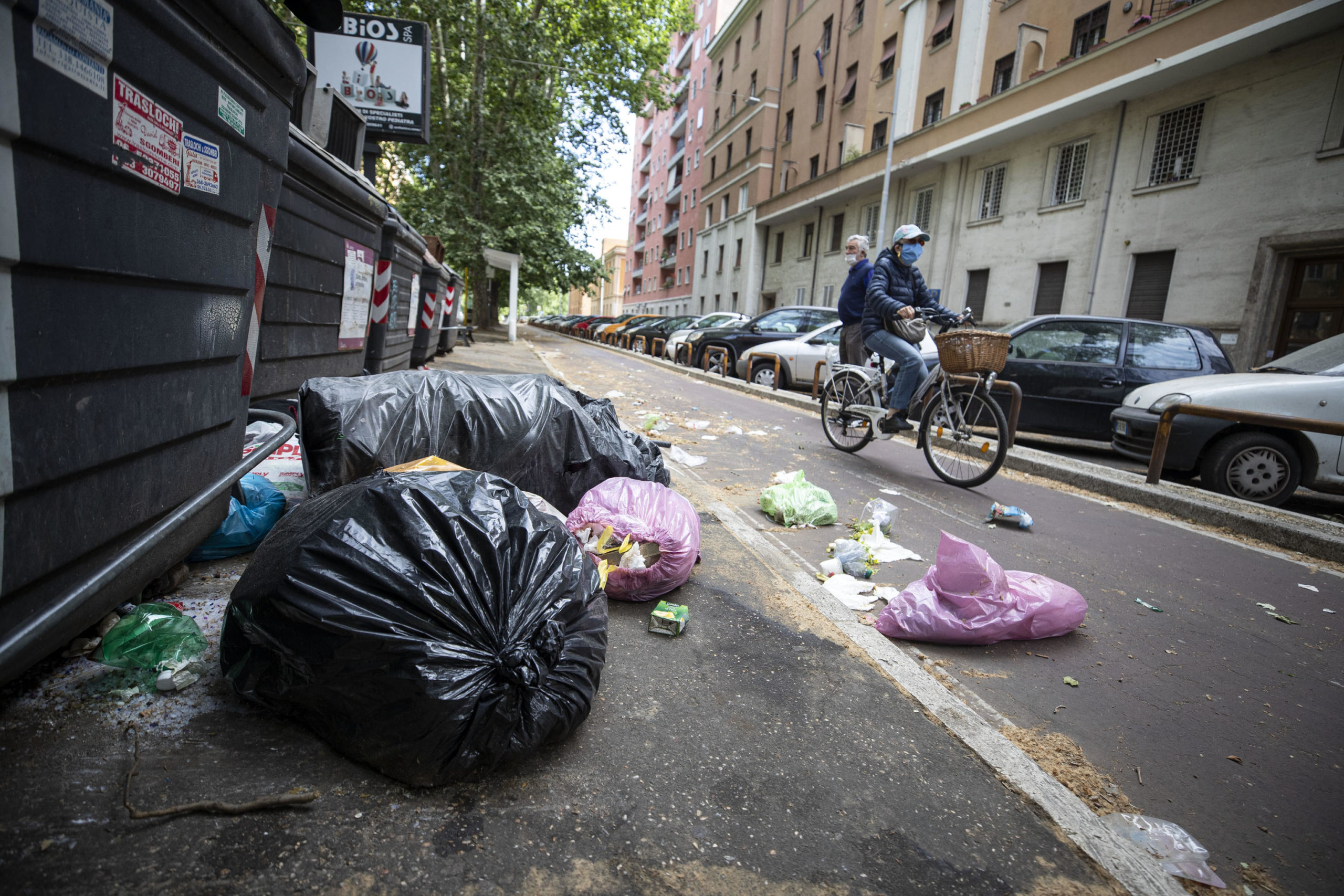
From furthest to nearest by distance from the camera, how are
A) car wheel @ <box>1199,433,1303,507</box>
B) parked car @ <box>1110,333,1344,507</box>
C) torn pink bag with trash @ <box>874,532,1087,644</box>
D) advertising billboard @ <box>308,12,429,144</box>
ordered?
advertising billboard @ <box>308,12,429,144</box>
car wheel @ <box>1199,433,1303,507</box>
parked car @ <box>1110,333,1344,507</box>
torn pink bag with trash @ <box>874,532,1087,644</box>

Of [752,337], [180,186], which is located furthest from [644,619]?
[752,337]

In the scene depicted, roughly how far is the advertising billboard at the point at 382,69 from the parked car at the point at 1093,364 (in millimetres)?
9412

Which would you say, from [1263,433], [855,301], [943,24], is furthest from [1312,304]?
[943,24]

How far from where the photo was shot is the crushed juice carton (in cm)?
245

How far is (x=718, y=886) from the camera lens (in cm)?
137

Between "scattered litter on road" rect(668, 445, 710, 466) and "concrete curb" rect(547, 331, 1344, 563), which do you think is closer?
"concrete curb" rect(547, 331, 1344, 563)

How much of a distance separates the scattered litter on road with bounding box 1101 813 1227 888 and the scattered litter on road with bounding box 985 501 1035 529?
2844mm

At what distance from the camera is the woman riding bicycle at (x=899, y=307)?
18.8 ft

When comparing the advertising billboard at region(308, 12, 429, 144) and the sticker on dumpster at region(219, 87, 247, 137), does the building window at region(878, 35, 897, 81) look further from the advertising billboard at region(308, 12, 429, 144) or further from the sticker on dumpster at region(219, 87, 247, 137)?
the sticker on dumpster at region(219, 87, 247, 137)

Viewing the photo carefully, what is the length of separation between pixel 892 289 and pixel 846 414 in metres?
1.23

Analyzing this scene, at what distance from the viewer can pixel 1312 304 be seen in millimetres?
11977

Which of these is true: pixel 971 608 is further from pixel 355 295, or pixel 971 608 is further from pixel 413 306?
pixel 413 306

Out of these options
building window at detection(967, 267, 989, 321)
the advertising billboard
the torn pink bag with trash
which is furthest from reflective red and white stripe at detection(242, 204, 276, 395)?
building window at detection(967, 267, 989, 321)

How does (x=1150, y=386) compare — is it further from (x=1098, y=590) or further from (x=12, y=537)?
(x=12, y=537)
